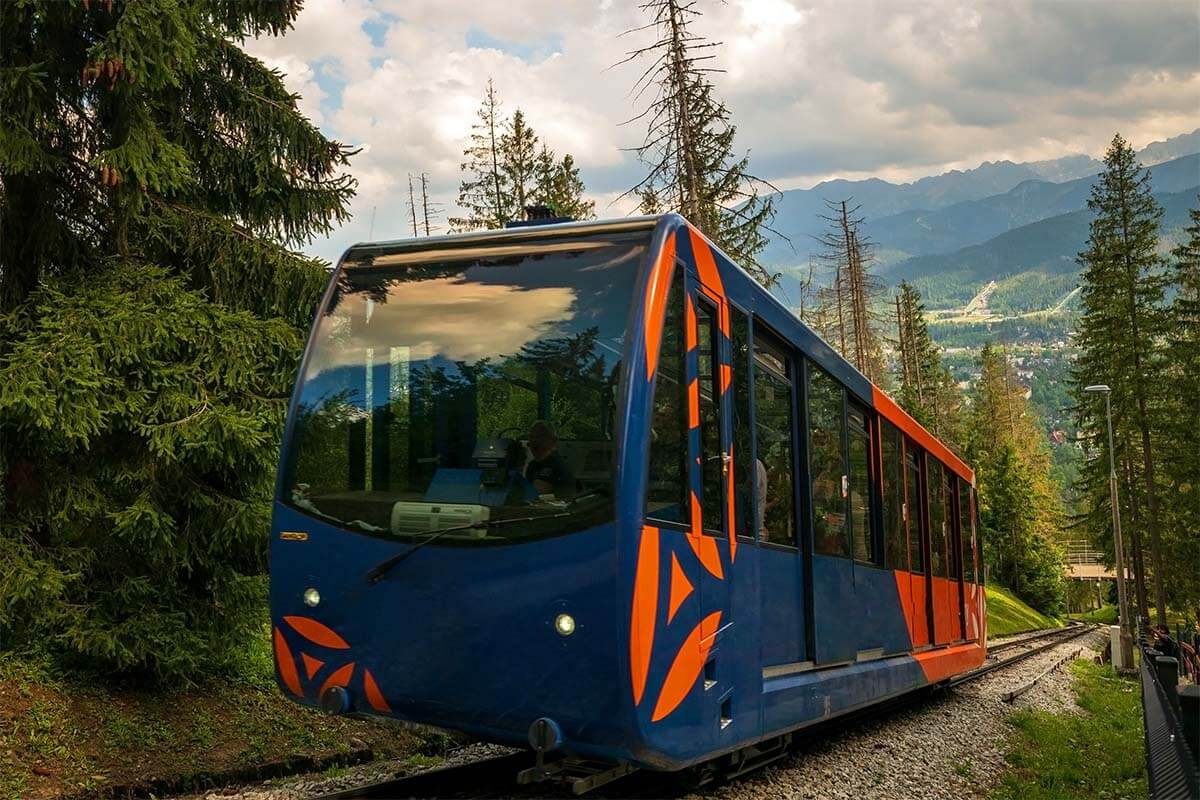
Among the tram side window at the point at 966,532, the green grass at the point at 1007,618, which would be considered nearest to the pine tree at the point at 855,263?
the green grass at the point at 1007,618

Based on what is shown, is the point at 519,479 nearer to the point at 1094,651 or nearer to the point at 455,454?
the point at 455,454

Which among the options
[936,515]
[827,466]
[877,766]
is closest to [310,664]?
[827,466]

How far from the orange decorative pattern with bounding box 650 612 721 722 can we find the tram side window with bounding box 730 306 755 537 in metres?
0.80

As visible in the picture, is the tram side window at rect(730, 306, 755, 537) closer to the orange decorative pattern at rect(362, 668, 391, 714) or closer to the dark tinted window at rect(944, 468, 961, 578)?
the orange decorative pattern at rect(362, 668, 391, 714)

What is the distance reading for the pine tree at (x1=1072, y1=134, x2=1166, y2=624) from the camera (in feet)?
149

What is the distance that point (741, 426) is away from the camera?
6.68m

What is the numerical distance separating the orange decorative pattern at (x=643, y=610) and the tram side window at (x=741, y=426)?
1139 mm

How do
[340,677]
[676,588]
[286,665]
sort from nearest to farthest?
[676,588] < [340,677] < [286,665]

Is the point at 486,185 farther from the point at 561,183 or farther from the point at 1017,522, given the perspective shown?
the point at 1017,522

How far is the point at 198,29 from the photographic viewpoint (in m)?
9.16

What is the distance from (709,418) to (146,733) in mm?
5425

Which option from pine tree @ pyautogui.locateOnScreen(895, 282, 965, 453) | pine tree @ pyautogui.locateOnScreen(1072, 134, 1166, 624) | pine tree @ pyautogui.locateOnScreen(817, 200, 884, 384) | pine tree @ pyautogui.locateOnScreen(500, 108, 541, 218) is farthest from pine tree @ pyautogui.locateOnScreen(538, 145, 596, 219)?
pine tree @ pyautogui.locateOnScreen(895, 282, 965, 453)

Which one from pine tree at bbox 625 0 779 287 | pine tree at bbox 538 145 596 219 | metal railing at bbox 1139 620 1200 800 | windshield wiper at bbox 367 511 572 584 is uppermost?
pine tree at bbox 538 145 596 219

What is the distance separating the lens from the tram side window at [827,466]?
819 cm
